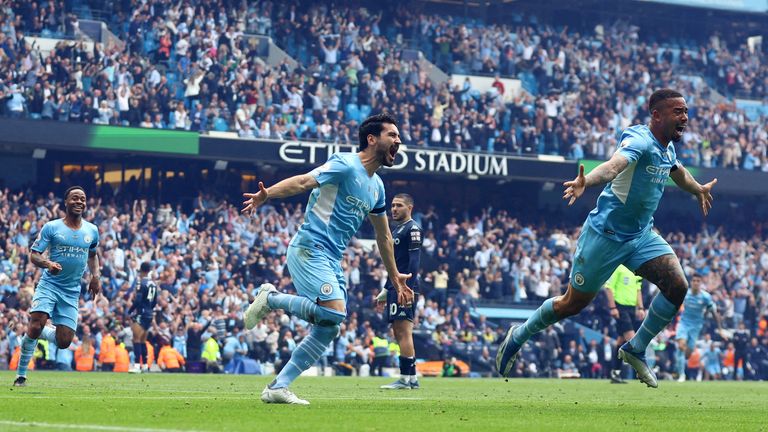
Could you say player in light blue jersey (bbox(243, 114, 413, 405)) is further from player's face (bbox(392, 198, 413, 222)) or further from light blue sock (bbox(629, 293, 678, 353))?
player's face (bbox(392, 198, 413, 222))

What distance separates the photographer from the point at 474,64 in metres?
43.8

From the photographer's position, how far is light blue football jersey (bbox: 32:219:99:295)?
49.8 feet

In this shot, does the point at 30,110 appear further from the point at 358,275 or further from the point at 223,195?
the point at 358,275

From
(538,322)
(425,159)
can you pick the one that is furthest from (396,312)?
(425,159)

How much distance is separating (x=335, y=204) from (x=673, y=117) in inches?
128

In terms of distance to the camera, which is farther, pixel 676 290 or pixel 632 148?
pixel 676 290

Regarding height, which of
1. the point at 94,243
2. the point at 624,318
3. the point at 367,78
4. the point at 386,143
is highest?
the point at 367,78

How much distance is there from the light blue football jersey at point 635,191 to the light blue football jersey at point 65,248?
6452mm

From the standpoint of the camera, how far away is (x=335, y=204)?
35.6ft

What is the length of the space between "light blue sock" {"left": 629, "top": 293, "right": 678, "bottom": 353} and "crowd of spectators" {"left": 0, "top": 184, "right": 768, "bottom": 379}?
1691 centimetres

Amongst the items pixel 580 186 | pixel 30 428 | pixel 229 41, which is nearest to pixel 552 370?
pixel 229 41

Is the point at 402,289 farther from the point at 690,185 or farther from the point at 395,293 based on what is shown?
the point at 395,293

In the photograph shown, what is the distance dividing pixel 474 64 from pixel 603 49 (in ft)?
19.0

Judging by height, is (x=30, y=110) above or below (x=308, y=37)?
below
